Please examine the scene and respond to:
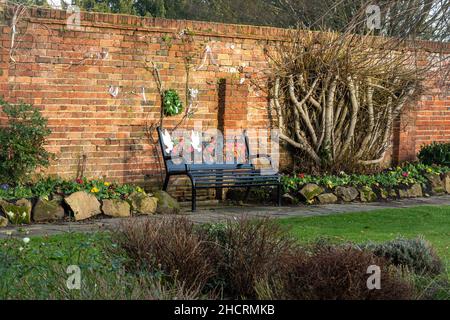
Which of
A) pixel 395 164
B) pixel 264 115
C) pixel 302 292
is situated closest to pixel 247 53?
pixel 264 115

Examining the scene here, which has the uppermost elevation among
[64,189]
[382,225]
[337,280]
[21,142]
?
[21,142]

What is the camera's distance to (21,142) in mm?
10930

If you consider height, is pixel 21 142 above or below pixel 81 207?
above

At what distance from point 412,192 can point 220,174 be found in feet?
11.9

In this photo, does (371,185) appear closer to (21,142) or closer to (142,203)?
(142,203)

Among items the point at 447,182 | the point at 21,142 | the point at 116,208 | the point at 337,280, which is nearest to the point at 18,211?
the point at 21,142

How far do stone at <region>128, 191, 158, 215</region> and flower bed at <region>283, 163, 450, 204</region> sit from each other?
2.51 metres

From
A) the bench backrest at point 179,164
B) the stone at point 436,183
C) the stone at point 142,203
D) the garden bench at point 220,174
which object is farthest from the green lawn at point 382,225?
the stone at point 436,183

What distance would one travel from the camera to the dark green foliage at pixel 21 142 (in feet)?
→ 35.7

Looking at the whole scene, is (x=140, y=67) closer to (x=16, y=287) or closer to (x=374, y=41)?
(x=374, y=41)

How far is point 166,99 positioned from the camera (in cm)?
1277

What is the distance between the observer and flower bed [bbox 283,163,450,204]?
1309 centimetres

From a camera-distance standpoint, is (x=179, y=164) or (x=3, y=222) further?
(x=179, y=164)

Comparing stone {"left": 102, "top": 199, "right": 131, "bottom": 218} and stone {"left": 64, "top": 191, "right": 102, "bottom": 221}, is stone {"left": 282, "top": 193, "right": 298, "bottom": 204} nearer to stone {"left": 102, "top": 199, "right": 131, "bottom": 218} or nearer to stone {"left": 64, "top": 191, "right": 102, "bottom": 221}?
stone {"left": 102, "top": 199, "right": 131, "bottom": 218}
